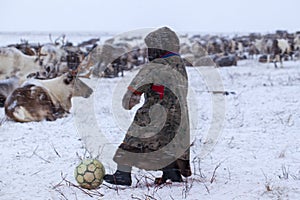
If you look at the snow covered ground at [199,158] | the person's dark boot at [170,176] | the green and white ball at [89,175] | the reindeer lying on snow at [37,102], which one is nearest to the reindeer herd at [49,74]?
the reindeer lying on snow at [37,102]

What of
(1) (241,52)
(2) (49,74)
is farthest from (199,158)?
(1) (241,52)

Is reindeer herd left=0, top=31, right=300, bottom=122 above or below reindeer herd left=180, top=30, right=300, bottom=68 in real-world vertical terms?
above

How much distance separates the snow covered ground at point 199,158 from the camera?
154 inches

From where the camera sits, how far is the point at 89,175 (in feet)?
12.9

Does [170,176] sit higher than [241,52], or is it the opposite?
[170,176]

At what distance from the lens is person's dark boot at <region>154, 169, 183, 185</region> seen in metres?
4.06

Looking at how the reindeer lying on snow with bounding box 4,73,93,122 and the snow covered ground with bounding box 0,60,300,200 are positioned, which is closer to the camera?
the snow covered ground with bounding box 0,60,300,200

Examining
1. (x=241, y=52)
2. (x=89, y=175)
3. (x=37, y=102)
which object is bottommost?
(x=241, y=52)

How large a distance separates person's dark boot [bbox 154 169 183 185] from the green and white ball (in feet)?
1.80

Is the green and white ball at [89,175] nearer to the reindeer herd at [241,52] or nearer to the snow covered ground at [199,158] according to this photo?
the snow covered ground at [199,158]

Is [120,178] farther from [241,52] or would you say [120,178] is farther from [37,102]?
[241,52]

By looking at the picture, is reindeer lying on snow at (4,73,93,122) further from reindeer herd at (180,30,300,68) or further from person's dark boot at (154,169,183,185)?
reindeer herd at (180,30,300,68)

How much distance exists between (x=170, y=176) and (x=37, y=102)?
4544 mm

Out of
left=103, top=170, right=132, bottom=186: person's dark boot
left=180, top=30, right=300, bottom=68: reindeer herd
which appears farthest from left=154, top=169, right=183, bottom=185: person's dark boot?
Result: left=180, top=30, right=300, bottom=68: reindeer herd
